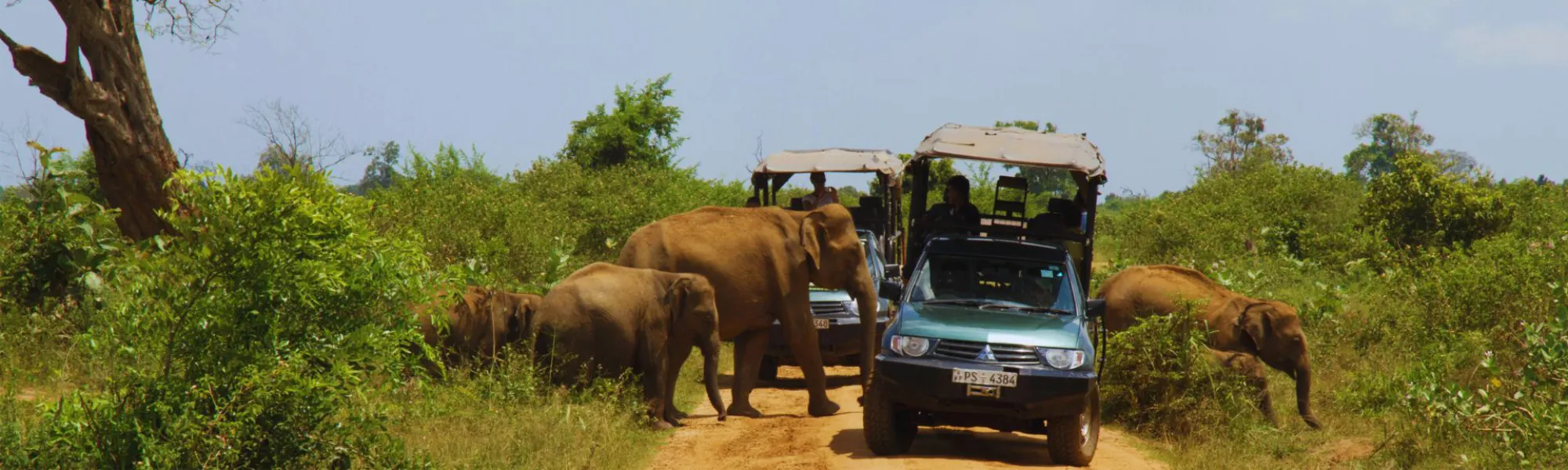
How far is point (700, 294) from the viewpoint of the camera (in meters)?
13.2

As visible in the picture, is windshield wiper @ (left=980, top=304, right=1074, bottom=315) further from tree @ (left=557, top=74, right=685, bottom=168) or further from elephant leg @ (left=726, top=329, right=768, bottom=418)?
tree @ (left=557, top=74, right=685, bottom=168)

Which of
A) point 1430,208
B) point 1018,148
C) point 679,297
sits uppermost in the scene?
point 1018,148

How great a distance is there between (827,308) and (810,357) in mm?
2041

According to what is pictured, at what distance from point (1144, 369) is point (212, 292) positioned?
8.02m

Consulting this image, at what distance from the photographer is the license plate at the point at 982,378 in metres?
10.1

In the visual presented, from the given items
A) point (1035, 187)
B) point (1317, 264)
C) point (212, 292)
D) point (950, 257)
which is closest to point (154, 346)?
point (212, 292)

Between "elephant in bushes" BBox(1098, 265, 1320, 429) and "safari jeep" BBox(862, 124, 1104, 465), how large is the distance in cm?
204

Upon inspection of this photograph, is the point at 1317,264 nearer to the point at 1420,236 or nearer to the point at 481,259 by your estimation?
the point at 1420,236

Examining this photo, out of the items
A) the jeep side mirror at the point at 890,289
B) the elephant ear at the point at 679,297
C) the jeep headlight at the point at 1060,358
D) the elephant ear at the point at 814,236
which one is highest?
the elephant ear at the point at 814,236

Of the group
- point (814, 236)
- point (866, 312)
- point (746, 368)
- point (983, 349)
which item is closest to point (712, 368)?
point (746, 368)

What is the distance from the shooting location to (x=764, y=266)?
1421cm

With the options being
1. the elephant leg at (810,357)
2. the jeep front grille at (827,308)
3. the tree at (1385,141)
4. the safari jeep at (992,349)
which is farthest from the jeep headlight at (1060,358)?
the tree at (1385,141)

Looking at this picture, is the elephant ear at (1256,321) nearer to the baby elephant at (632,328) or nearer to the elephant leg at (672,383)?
the baby elephant at (632,328)

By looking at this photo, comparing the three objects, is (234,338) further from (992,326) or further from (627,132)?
(627,132)
